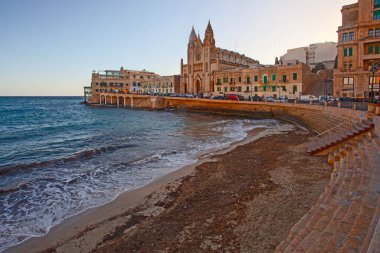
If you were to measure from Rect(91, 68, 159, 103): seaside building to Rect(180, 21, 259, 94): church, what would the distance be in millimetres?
31465

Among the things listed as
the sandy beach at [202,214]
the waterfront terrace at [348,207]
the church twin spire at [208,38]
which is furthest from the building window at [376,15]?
the church twin spire at [208,38]

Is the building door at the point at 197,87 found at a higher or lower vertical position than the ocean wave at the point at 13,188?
higher

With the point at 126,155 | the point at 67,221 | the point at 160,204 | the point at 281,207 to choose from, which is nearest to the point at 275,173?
the point at 281,207

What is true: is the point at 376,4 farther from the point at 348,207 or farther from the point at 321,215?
the point at 321,215

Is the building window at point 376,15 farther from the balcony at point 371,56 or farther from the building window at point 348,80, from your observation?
the building window at point 348,80

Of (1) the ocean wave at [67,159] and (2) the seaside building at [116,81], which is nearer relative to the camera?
(1) the ocean wave at [67,159]

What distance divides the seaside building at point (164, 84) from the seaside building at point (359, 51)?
169 feet

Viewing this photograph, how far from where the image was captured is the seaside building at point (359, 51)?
38.5 m

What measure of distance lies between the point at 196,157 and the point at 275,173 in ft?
20.3

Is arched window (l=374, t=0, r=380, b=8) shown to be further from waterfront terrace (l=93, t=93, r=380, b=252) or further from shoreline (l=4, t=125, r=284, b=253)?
shoreline (l=4, t=125, r=284, b=253)

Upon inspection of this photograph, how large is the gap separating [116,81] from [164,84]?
1028 inches

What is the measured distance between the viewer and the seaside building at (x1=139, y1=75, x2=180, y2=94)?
84.4 m

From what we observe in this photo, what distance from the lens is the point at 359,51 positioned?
39.8 m

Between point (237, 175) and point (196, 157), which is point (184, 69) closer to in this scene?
point (196, 157)
